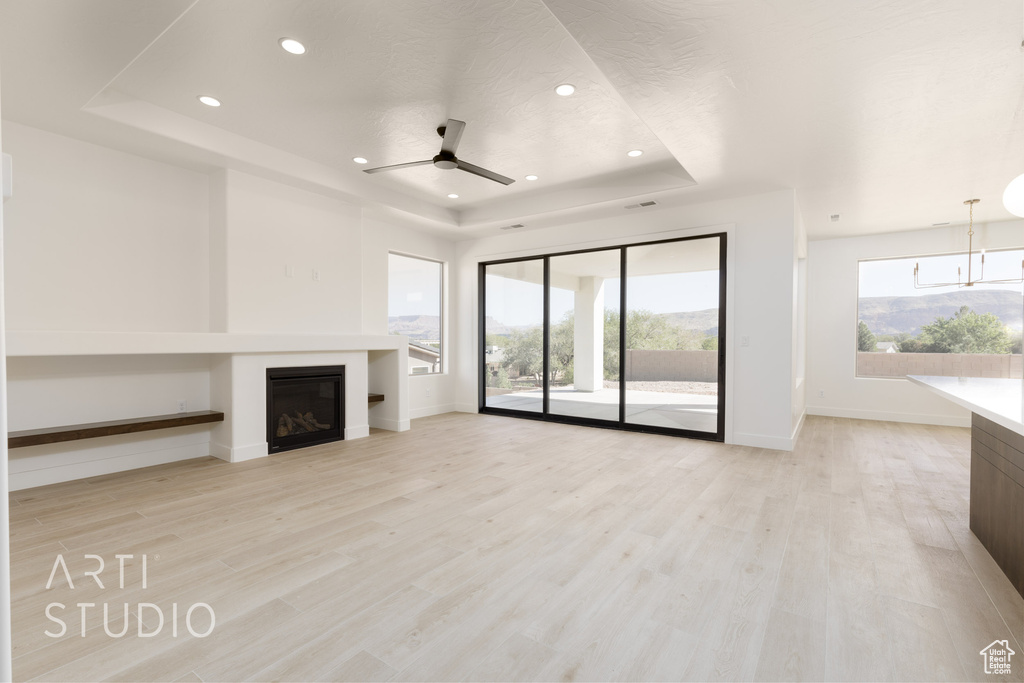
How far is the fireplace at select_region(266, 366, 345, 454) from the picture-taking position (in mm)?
4453

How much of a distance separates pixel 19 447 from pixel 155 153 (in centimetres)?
236

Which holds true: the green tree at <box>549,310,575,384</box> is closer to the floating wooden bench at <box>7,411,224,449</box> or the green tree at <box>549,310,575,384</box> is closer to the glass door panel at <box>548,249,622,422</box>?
the glass door panel at <box>548,249,622,422</box>

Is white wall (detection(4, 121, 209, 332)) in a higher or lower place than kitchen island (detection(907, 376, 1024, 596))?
higher

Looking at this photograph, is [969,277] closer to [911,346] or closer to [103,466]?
[911,346]

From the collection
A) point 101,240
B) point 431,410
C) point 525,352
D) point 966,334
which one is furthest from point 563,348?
point 966,334

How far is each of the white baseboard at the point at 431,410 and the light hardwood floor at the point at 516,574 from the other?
253 centimetres

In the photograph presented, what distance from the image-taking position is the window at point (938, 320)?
227 inches

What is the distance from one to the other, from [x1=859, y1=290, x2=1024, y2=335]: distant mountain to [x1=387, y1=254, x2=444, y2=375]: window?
19.4ft

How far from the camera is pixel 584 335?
605 centimetres

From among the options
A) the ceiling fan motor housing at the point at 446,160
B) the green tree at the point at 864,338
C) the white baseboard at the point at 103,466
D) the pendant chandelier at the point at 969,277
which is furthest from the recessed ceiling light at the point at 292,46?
the green tree at the point at 864,338

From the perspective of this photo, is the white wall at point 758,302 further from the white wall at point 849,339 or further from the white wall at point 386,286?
the white wall at point 386,286

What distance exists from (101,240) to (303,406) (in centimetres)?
210

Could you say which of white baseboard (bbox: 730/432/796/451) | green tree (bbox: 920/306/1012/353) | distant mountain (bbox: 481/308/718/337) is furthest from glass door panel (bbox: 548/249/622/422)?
green tree (bbox: 920/306/1012/353)

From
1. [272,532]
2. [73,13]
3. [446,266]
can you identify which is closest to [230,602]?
[272,532]
